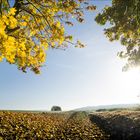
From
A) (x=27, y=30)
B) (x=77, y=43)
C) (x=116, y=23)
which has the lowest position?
(x=77, y=43)

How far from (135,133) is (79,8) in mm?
6588

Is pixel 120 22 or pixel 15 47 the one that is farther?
pixel 120 22

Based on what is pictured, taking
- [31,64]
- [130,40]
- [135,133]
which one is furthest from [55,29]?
[130,40]

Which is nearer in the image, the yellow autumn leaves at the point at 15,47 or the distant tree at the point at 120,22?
the yellow autumn leaves at the point at 15,47

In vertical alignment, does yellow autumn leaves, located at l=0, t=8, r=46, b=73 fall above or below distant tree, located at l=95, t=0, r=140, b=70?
below

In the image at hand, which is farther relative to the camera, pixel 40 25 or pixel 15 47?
pixel 40 25

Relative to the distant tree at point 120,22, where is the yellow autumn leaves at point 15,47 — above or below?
below

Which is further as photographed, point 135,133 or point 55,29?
point 55,29

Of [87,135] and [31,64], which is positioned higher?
[31,64]

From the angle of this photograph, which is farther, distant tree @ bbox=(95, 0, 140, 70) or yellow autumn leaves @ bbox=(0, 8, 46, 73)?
distant tree @ bbox=(95, 0, 140, 70)

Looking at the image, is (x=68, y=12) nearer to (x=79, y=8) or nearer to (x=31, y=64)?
(x=79, y=8)

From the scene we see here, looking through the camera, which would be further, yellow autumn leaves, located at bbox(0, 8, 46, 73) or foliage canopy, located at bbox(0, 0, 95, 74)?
foliage canopy, located at bbox(0, 0, 95, 74)

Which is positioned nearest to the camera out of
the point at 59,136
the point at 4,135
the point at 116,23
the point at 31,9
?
the point at 4,135

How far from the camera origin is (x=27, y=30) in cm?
1596
